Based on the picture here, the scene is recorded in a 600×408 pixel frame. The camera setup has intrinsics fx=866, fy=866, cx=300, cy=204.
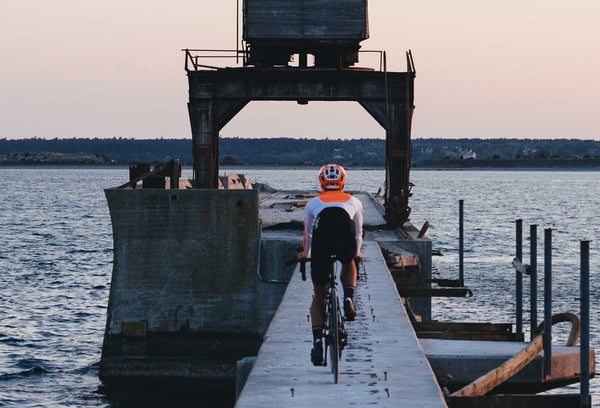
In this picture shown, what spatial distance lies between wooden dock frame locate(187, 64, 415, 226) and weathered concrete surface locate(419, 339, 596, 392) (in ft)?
37.4

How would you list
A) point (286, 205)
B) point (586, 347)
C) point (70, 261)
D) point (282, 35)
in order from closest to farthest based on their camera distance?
1. point (586, 347)
2. point (282, 35)
3. point (286, 205)
4. point (70, 261)

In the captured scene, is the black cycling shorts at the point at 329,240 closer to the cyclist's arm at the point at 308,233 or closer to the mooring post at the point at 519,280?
the cyclist's arm at the point at 308,233

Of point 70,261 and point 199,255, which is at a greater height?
point 199,255

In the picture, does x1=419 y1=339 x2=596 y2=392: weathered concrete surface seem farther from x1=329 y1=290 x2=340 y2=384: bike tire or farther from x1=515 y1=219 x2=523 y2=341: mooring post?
x1=515 y1=219 x2=523 y2=341: mooring post

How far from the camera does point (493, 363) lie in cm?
1159

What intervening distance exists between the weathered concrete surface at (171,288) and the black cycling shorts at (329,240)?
29.1ft

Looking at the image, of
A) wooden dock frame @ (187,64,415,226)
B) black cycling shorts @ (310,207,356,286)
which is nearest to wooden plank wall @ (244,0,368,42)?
wooden dock frame @ (187,64,415,226)

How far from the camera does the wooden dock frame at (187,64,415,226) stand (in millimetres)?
23703

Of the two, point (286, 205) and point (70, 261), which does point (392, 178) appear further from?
point (70, 261)

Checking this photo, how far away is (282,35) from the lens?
82.9 feet

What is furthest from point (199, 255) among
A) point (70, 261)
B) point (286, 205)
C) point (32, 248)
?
point (32, 248)

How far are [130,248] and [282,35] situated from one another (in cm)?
987

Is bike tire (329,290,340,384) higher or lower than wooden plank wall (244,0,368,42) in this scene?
lower

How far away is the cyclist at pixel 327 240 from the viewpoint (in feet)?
30.1
